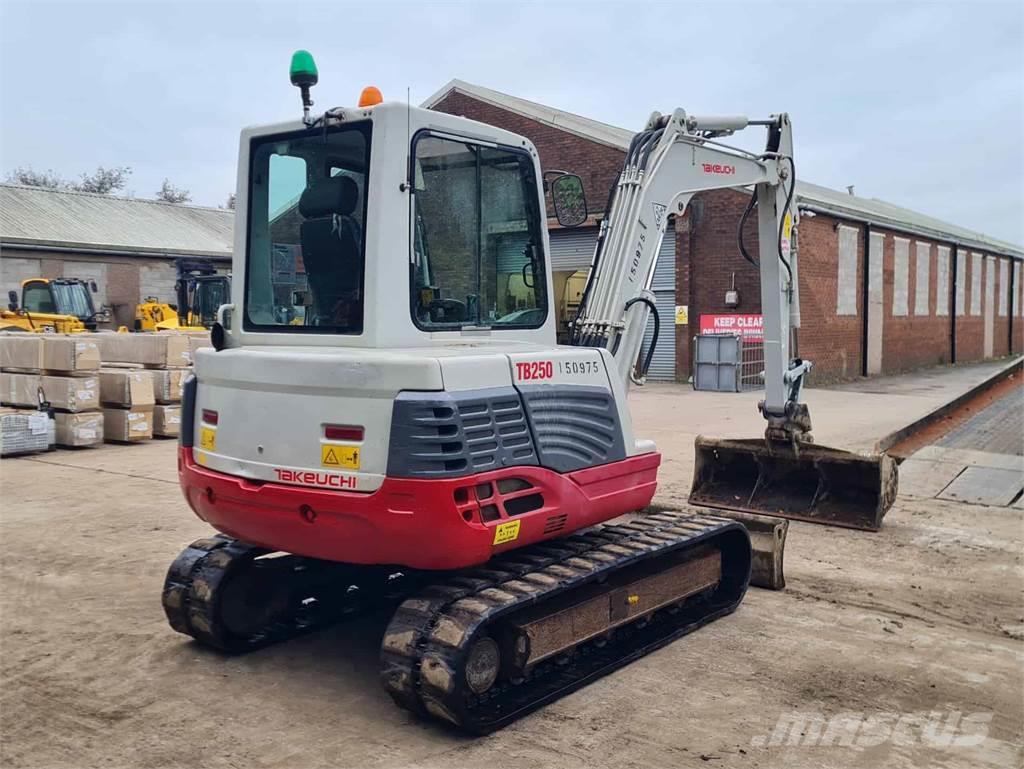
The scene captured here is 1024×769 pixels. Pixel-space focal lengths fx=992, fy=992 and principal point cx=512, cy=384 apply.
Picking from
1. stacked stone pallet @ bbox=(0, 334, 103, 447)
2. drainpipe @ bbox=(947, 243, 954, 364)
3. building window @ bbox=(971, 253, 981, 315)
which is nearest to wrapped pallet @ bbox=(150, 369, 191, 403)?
stacked stone pallet @ bbox=(0, 334, 103, 447)

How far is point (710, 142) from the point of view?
7434 mm

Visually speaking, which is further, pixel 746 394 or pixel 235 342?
pixel 746 394

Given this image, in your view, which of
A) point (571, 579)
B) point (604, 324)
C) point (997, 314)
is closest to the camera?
point (571, 579)

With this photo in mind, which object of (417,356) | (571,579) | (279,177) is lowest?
(571,579)

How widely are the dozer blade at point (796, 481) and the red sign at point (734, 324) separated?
12.8m

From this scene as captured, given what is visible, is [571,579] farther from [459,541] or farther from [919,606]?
[919,606]

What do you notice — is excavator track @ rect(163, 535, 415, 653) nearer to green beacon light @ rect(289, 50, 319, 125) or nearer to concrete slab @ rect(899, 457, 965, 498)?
green beacon light @ rect(289, 50, 319, 125)

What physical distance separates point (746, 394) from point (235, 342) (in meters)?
16.3

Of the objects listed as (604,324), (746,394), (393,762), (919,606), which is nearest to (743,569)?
(919,606)

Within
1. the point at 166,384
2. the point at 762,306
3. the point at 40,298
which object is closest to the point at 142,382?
the point at 166,384

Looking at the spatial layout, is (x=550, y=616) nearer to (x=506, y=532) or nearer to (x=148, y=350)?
(x=506, y=532)

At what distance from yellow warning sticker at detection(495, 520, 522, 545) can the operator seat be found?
120cm

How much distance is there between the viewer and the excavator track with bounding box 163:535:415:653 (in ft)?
18.1

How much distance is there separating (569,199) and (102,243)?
29659 mm
